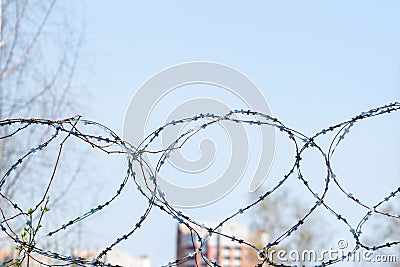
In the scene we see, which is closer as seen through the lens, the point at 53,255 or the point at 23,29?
the point at 53,255

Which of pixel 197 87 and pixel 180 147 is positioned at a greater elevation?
pixel 197 87

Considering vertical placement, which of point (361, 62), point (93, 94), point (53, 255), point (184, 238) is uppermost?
point (361, 62)

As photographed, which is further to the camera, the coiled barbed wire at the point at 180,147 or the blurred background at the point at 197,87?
the blurred background at the point at 197,87

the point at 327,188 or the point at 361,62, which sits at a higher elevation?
the point at 361,62

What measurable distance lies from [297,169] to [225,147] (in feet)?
2.37

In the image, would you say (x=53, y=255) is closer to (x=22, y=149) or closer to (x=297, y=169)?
(x=297, y=169)

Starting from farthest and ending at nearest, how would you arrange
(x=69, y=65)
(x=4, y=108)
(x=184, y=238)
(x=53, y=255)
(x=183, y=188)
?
1. (x=184, y=238)
2. (x=69, y=65)
3. (x=4, y=108)
4. (x=183, y=188)
5. (x=53, y=255)

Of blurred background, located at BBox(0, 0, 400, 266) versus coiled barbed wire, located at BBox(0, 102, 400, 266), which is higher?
blurred background, located at BBox(0, 0, 400, 266)

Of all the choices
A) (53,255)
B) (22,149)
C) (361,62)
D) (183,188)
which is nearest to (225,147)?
(183,188)

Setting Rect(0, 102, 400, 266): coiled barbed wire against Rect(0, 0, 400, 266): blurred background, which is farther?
Rect(0, 0, 400, 266): blurred background


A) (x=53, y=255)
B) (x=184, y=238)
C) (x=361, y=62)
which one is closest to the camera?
(x=53, y=255)

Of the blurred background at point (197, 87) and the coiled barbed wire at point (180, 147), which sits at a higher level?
the blurred background at point (197, 87)

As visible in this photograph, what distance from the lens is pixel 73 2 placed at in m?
4.79

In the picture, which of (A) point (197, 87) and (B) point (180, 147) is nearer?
(B) point (180, 147)
